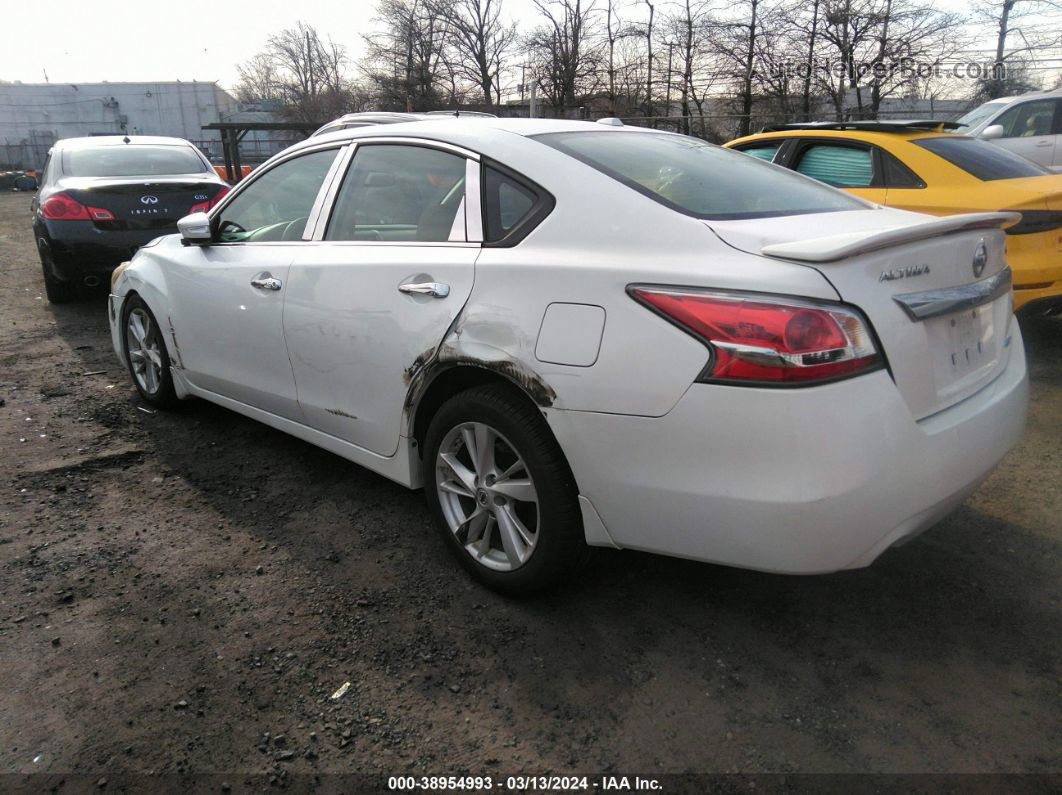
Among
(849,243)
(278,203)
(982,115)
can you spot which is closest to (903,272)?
(849,243)

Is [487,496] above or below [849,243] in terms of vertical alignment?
below

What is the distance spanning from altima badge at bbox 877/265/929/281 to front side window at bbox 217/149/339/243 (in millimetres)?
2390

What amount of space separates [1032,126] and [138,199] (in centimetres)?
1028

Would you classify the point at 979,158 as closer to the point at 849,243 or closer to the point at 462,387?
the point at 849,243

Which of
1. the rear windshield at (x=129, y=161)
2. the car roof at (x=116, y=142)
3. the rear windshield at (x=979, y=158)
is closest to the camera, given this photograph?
the rear windshield at (x=979, y=158)

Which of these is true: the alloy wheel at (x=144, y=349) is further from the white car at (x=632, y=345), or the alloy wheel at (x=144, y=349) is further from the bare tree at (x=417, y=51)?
the bare tree at (x=417, y=51)

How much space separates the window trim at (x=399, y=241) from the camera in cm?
278

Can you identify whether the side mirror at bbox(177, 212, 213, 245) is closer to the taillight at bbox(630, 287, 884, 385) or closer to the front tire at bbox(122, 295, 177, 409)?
the front tire at bbox(122, 295, 177, 409)

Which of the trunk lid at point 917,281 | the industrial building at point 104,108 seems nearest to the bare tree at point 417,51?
the industrial building at point 104,108

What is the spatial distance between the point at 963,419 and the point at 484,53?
41.6 m

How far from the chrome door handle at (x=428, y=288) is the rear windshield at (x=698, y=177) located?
63 cm

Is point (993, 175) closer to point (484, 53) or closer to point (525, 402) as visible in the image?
point (525, 402)

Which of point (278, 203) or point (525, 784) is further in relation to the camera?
point (278, 203)

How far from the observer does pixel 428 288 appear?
275 cm
